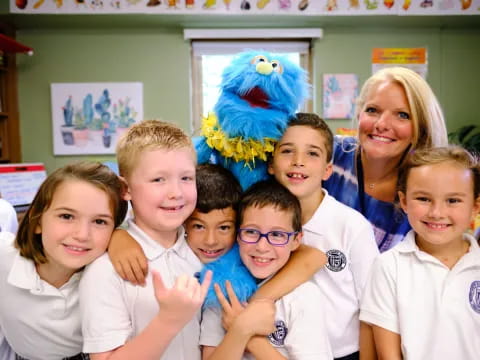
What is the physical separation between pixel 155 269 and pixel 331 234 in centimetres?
54

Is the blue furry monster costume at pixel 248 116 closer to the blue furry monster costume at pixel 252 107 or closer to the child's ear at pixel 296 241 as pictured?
the blue furry monster costume at pixel 252 107

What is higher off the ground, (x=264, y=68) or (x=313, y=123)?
(x=264, y=68)

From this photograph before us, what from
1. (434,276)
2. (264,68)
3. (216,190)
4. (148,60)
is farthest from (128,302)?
(148,60)

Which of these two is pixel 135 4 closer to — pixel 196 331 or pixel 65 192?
pixel 65 192

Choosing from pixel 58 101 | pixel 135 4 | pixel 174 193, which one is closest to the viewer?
pixel 174 193

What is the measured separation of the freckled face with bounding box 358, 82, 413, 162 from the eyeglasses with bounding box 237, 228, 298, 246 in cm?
60

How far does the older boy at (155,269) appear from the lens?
87 cm

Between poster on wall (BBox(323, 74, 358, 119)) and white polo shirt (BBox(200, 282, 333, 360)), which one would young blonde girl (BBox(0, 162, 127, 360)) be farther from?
poster on wall (BBox(323, 74, 358, 119))

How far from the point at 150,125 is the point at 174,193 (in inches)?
9.1

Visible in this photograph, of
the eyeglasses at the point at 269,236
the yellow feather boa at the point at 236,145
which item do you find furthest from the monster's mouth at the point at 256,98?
the eyeglasses at the point at 269,236

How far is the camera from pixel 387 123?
144 centimetres

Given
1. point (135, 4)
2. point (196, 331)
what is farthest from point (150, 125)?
point (135, 4)

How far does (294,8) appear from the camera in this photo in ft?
11.3

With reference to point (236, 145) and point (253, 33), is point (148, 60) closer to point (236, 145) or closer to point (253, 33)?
point (253, 33)
